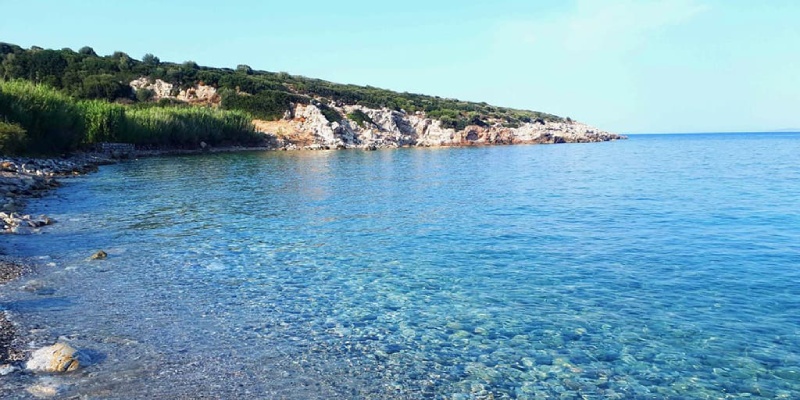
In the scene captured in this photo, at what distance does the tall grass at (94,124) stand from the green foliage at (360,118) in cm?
2052

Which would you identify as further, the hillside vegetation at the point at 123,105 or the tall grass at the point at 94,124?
the hillside vegetation at the point at 123,105

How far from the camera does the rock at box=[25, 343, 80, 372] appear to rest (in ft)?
22.9

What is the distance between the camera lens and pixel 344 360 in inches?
302

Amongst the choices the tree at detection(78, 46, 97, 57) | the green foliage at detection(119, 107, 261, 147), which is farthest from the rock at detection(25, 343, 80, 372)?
the tree at detection(78, 46, 97, 57)

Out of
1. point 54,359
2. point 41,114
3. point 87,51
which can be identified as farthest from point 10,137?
point 87,51

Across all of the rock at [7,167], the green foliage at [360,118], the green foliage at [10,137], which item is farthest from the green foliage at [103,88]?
the rock at [7,167]

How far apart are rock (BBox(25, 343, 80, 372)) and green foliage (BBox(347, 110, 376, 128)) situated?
91.8 meters

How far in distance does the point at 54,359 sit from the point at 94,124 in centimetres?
5740

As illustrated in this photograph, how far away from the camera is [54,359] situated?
7078 millimetres

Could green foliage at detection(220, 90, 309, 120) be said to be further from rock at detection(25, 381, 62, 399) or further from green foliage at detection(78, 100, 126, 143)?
rock at detection(25, 381, 62, 399)

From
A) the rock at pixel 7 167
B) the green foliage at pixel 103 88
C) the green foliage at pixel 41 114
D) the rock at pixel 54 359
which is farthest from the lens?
the green foliage at pixel 103 88

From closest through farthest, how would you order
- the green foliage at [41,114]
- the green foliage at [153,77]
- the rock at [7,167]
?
the rock at [7,167]
the green foliage at [41,114]
the green foliage at [153,77]

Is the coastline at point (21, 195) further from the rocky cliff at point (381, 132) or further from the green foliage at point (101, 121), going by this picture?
the rocky cliff at point (381, 132)

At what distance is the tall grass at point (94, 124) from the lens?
1560 inches
